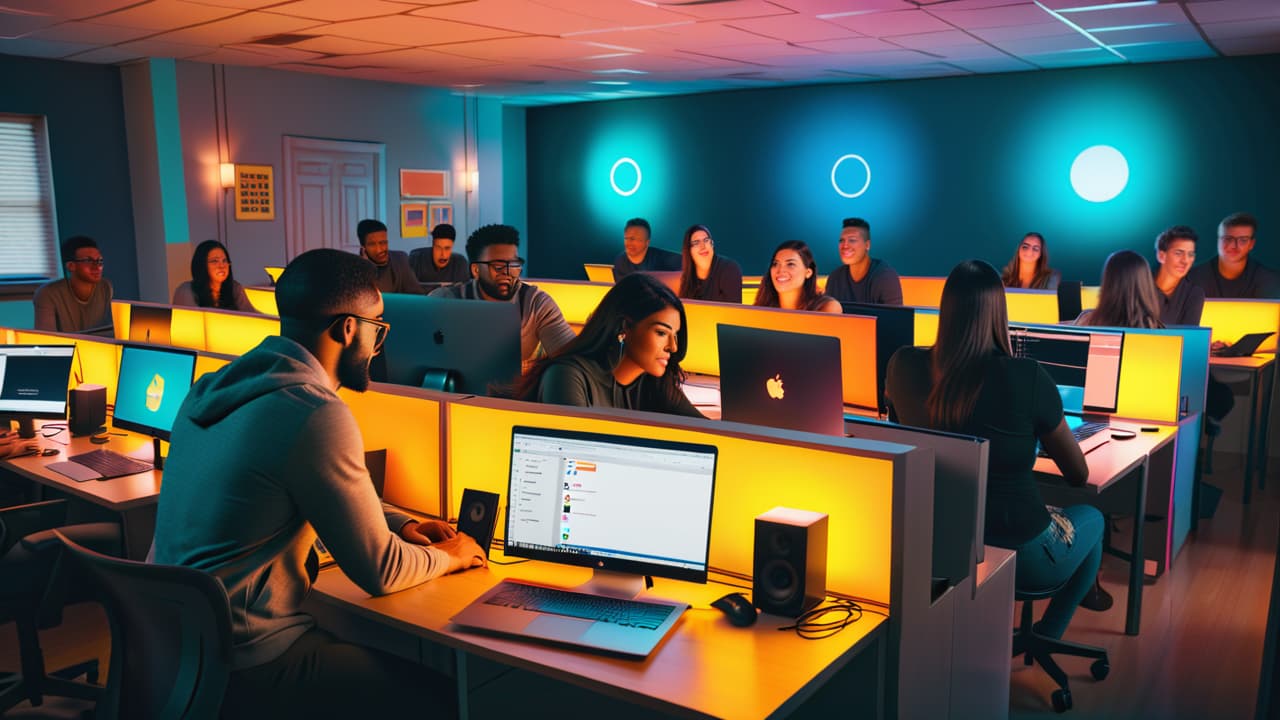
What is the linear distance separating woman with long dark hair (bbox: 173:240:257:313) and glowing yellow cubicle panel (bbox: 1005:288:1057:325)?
15.6 ft

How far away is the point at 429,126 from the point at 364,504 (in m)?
8.76

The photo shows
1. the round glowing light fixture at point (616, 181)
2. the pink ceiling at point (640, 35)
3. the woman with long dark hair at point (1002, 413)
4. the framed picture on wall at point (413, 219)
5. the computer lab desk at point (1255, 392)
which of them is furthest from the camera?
the round glowing light fixture at point (616, 181)

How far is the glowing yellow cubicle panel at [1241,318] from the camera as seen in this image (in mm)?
5527

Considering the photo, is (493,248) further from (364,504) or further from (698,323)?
(364,504)

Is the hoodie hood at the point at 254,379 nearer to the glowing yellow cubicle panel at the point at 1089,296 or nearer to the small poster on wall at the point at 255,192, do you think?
the glowing yellow cubicle panel at the point at 1089,296

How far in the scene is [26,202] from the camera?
24.7 ft

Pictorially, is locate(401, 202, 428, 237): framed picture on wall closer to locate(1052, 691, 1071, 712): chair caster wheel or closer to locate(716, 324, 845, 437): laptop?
locate(716, 324, 845, 437): laptop

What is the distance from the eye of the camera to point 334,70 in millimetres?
8430

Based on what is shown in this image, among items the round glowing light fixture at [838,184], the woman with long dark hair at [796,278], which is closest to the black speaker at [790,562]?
the woman with long dark hair at [796,278]

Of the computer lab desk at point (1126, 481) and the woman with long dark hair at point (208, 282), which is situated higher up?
the woman with long dark hair at point (208, 282)

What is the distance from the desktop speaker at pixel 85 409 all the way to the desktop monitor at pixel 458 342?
1.55 metres

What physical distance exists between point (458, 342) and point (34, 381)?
2.01m

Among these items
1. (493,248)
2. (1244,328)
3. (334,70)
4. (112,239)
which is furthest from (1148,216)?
(112,239)

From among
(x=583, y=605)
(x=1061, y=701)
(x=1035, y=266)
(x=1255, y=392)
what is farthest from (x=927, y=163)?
(x=583, y=605)
